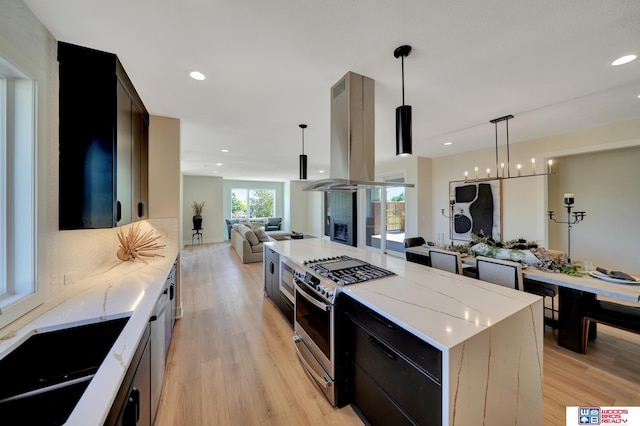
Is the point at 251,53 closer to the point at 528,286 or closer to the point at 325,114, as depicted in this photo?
the point at 325,114

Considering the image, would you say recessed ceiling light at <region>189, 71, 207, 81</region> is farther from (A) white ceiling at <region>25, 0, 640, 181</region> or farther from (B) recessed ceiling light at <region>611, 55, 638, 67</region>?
(B) recessed ceiling light at <region>611, 55, 638, 67</region>

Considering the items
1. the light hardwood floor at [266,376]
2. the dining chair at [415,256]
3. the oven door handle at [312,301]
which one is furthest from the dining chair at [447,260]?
the oven door handle at [312,301]

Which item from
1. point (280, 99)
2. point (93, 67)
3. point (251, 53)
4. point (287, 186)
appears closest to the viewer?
point (93, 67)

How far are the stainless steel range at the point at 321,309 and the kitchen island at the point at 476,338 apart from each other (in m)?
0.17

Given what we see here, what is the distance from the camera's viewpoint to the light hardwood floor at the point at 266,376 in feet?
5.28

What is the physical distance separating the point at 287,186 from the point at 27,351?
371 inches

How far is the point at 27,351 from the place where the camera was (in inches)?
40.7

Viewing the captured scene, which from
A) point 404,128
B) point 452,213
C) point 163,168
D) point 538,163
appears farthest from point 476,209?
point 163,168

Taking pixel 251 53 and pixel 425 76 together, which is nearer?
pixel 251 53

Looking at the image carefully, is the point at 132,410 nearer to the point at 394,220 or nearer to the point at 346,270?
the point at 346,270

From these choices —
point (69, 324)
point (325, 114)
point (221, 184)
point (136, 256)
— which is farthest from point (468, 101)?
point (221, 184)

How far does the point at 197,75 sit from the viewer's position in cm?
199

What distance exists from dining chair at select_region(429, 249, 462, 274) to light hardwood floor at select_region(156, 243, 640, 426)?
1.07 meters

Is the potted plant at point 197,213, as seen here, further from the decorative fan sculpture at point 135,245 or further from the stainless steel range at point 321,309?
the stainless steel range at point 321,309
